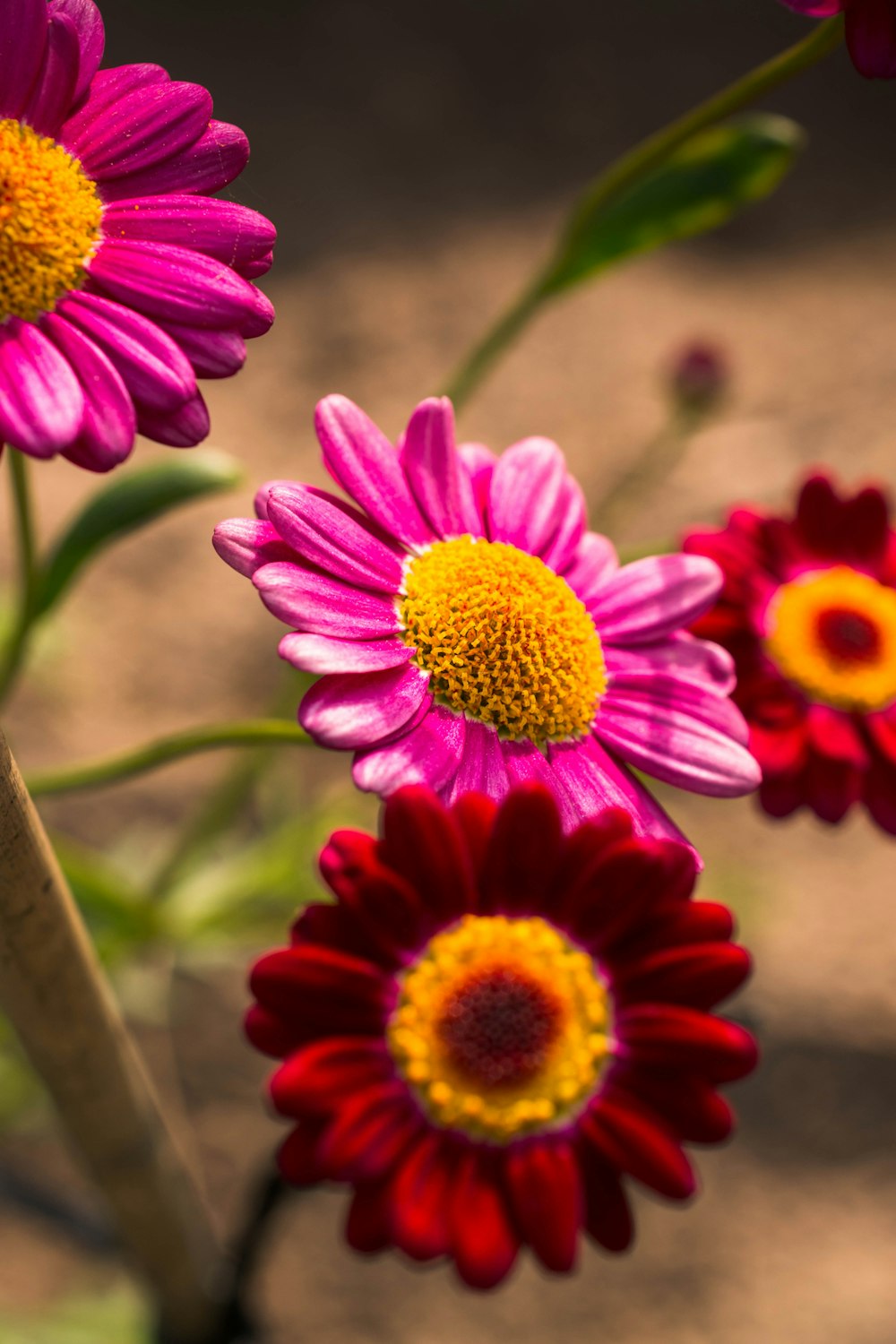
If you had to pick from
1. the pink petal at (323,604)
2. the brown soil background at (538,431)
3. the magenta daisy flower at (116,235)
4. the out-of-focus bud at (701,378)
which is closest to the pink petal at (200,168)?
the magenta daisy flower at (116,235)

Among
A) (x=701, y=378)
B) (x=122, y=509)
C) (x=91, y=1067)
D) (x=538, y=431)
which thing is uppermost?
(x=701, y=378)

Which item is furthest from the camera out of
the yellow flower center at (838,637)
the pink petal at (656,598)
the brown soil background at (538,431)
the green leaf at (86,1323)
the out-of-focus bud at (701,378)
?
the brown soil background at (538,431)

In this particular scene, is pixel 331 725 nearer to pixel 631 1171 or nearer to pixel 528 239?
pixel 631 1171

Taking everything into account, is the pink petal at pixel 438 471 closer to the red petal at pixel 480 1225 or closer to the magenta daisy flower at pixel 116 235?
the magenta daisy flower at pixel 116 235

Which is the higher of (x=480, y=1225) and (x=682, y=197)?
(x=682, y=197)

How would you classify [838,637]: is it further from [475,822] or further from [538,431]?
[538,431]

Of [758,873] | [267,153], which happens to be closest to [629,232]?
[758,873]

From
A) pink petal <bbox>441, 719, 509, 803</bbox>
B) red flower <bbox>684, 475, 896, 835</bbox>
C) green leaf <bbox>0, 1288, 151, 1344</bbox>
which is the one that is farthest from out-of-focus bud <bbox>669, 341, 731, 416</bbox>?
green leaf <bbox>0, 1288, 151, 1344</bbox>

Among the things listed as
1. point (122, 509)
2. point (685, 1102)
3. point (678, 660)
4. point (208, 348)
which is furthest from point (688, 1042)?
point (122, 509)
